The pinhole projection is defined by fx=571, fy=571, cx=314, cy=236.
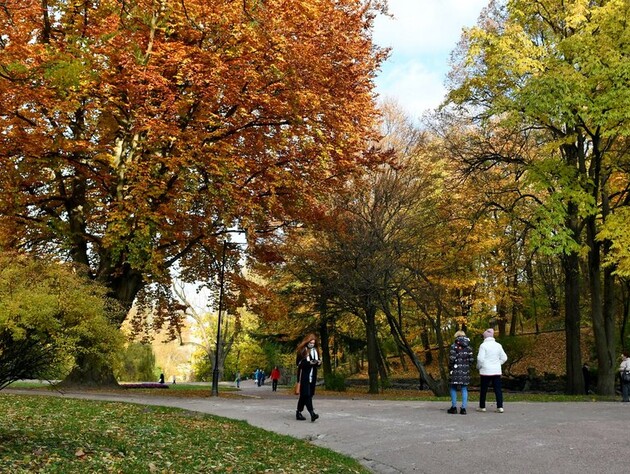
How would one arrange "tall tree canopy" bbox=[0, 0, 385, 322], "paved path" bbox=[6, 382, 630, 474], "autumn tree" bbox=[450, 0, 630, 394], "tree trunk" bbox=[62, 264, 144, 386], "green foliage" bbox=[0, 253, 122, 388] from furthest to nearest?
1. "tree trunk" bbox=[62, 264, 144, 386]
2. "autumn tree" bbox=[450, 0, 630, 394]
3. "tall tree canopy" bbox=[0, 0, 385, 322]
4. "paved path" bbox=[6, 382, 630, 474]
5. "green foliage" bbox=[0, 253, 122, 388]

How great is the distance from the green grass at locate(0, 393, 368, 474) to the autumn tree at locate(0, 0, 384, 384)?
7372mm

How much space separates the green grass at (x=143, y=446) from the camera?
5.66 meters

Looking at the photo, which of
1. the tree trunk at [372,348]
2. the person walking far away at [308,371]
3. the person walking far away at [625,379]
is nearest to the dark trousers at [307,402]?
the person walking far away at [308,371]

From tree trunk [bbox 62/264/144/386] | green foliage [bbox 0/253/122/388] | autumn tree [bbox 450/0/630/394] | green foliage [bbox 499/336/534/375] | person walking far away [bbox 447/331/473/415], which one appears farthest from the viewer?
green foliage [bbox 499/336/534/375]

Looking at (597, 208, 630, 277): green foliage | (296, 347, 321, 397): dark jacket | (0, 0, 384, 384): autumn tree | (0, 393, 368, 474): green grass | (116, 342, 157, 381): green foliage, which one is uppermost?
(0, 0, 384, 384): autumn tree

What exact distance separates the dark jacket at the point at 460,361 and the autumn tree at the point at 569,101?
6.45m

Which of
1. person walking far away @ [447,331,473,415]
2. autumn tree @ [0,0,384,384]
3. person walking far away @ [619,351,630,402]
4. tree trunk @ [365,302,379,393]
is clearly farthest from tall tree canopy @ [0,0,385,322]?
person walking far away @ [619,351,630,402]

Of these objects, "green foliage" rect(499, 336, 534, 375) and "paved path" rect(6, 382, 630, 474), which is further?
"green foliage" rect(499, 336, 534, 375)

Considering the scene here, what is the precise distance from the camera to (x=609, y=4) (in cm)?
1667

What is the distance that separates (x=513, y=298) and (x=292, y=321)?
12576mm

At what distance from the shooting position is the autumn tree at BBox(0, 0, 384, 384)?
1559 centimetres

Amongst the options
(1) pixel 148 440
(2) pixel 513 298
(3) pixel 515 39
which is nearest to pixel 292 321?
(2) pixel 513 298

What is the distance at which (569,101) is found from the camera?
1608 cm

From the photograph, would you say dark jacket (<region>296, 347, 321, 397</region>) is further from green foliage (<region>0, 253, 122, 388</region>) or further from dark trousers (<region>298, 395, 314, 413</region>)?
green foliage (<region>0, 253, 122, 388</region>)
